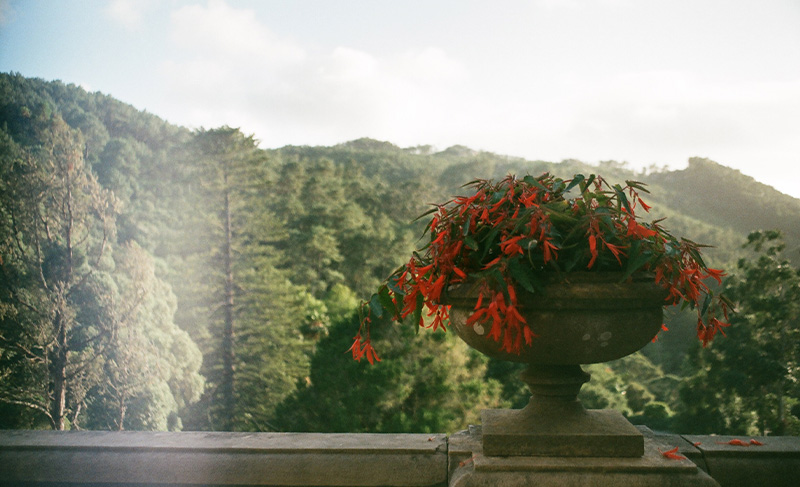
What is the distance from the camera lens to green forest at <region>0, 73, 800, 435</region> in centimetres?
1212

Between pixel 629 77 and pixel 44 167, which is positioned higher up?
pixel 629 77

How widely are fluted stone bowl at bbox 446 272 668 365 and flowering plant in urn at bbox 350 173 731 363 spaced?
1cm

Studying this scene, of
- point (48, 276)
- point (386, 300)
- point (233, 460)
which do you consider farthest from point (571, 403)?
point (48, 276)

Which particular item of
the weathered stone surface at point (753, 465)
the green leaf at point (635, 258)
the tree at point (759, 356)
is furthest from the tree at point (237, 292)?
the green leaf at point (635, 258)

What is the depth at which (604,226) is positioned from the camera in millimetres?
1324

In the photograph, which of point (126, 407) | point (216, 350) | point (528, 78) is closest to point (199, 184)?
point (216, 350)

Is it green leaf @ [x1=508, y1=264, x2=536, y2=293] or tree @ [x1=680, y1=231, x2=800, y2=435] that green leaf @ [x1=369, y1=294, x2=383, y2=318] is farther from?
tree @ [x1=680, y1=231, x2=800, y2=435]

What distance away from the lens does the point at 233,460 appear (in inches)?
68.6

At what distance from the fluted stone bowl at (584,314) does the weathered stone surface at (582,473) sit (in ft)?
0.86

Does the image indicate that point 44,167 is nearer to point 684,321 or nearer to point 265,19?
point 265,19

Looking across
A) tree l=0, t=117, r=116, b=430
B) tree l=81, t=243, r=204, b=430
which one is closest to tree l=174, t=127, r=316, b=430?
tree l=81, t=243, r=204, b=430

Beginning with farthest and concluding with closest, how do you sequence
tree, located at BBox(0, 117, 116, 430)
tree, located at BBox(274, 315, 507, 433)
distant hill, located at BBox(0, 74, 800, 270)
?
1. tree, located at BBox(274, 315, 507, 433)
2. distant hill, located at BBox(0, 74, 800, 270)
3. tree, located at BBox(0, 117, 116, 430)

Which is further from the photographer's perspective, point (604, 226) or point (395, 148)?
point (395, 148)

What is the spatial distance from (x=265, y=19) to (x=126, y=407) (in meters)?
14.0
